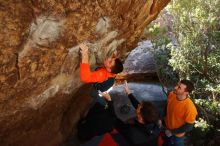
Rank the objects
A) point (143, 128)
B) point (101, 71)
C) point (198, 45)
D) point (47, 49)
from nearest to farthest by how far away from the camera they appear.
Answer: point (47, 49) < point (101, 71) < point (143, 128) < point (198, 45)

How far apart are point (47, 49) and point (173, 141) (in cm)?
336

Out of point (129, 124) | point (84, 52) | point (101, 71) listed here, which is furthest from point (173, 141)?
point (84, 52)

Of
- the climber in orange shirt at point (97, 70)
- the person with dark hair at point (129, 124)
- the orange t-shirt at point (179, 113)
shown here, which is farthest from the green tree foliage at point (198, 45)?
the climber in orange shirt at point (97, 70)

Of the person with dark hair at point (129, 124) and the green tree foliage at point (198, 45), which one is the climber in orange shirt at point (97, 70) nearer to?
the person with dark hair at point (129, 124)

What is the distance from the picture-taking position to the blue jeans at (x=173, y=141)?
21.5 feet

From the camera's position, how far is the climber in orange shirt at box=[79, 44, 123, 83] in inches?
209

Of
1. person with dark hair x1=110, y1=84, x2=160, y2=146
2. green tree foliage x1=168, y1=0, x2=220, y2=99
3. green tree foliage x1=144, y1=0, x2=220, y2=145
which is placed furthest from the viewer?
green tree foliage x1=168, y1=0, x2=220, y2=99

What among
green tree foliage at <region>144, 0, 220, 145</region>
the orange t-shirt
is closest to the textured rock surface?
green tree foliage at <region>144, 0, 220, 145</region>

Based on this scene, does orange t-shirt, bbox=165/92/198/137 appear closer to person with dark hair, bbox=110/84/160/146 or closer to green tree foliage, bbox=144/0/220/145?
person with dark hair, bbox=110/84/160/146

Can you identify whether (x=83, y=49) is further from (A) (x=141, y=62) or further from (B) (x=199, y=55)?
(A) (x=141, y=62)

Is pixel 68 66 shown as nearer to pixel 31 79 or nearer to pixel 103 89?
pixel 31 79

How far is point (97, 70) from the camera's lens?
573 cm

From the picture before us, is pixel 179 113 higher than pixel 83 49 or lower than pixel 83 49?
lower

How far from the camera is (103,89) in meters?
6.36
